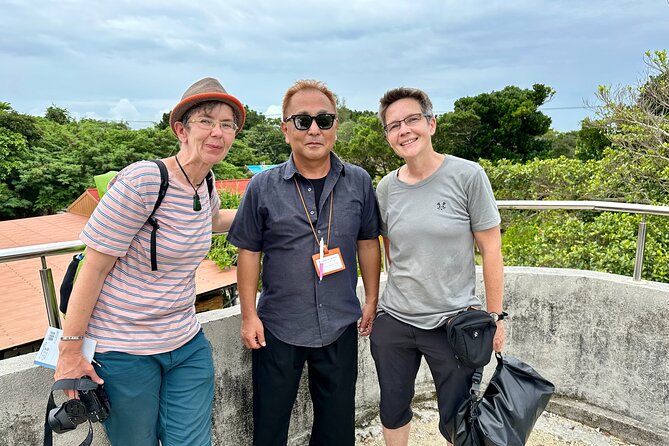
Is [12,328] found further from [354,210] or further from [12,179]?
[12,179]

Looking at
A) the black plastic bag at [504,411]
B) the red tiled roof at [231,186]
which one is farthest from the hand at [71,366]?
the red tiled roof at [231,186]

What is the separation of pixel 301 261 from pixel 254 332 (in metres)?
0.38

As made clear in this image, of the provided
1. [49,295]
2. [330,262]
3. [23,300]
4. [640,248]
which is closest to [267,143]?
[23,300]

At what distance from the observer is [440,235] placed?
74.5 inches

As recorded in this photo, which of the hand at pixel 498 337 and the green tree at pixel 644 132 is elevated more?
the green tree at pixel 644 132

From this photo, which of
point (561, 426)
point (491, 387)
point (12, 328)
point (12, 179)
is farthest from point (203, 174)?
point (12, 179)

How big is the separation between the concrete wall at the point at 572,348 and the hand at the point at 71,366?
711 millimetres

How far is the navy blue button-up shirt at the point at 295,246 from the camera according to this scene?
6.24 ft

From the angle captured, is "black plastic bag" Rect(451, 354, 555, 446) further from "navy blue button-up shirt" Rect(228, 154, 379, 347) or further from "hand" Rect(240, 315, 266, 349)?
"hand" Rect(240, 315, 266, 349)

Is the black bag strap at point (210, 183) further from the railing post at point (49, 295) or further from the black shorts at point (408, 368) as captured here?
the black shorts at point (408, 368)

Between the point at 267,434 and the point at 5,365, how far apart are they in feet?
3.54

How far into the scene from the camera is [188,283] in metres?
1.68

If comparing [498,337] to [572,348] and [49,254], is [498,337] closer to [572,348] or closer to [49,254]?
[572,348]

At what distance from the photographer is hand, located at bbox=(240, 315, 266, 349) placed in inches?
76.9
